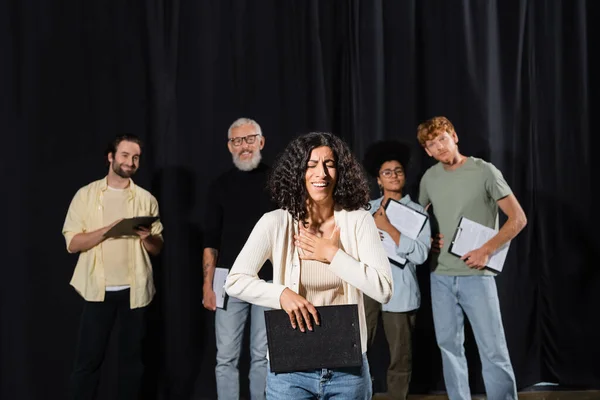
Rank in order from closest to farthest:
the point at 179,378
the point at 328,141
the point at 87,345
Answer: the point at 328,141 → the point at 87,345 → the point at 179,378

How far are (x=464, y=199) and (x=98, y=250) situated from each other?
1.98m

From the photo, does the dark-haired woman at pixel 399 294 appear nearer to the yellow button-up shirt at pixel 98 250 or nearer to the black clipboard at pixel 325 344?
the yellow button-up shirt at pixel 98 250

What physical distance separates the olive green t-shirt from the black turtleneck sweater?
0.94m

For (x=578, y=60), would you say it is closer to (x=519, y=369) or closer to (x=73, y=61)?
(x=519, y=369)

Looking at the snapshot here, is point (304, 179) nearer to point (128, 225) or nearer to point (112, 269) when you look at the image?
point (128, 225)

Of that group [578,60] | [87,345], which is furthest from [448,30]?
[87,345]

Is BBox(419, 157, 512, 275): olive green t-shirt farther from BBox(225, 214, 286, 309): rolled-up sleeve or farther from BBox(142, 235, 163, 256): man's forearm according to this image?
BBox(225, 214, 286, 309): rolled-up sleeve

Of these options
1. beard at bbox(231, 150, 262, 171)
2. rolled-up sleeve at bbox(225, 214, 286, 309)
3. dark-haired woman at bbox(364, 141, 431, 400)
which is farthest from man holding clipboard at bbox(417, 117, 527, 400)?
rolled-up sleeve at bbox(225, 214, 286, 309)

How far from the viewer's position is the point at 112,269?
3.37 metres

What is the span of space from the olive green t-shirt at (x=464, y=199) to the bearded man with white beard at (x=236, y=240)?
94cm

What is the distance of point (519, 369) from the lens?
161 inches

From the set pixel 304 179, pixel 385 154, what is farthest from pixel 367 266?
pixel 385 154

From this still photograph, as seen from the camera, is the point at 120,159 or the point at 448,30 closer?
the point at 120,159

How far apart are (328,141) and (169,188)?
2.25 m
